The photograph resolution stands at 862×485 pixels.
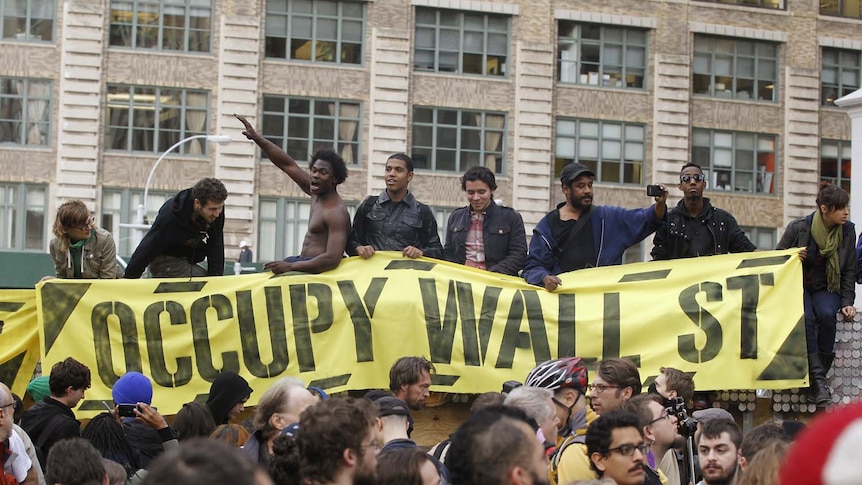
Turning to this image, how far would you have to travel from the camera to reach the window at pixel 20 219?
1615 inches

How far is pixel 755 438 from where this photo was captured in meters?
7.14

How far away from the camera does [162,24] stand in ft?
139

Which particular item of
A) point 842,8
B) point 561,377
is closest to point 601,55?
point 842,8

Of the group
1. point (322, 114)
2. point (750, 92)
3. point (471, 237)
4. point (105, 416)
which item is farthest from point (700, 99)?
point (105, 416)

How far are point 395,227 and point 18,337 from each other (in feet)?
10.7

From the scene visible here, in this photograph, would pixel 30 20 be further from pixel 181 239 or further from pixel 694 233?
pixel 694 233

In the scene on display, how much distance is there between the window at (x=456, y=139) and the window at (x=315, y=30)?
3.13 meters

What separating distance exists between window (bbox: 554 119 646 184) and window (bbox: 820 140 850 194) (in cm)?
731

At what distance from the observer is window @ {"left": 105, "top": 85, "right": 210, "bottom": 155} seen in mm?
42219

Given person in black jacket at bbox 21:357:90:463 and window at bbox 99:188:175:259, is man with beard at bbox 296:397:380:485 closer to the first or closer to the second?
person in black jacket at bbox 21:357:90:463


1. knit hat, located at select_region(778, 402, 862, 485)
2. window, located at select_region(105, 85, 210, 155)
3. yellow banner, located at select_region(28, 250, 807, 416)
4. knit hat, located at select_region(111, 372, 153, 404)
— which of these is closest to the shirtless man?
yellow banner, located at select_region(28, 250, 807, 416)

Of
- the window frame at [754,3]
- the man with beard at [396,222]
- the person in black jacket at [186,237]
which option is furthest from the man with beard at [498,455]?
the window frame at [754,3]

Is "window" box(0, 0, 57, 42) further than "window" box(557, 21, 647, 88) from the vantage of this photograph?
No

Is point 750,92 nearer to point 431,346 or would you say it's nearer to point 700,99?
point 700,99
